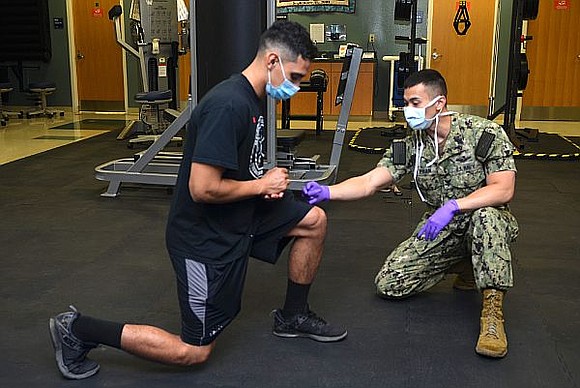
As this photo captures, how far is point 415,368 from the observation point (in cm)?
238

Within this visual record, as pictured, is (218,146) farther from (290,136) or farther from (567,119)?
(567,119)

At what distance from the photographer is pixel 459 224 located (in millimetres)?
2832

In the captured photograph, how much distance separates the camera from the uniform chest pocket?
272 centimetres

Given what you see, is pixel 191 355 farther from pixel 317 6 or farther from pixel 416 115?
pixel 317 6

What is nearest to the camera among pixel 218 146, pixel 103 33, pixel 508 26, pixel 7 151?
pixel 218 146

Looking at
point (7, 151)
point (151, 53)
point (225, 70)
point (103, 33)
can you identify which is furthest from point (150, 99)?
point (103, 33)

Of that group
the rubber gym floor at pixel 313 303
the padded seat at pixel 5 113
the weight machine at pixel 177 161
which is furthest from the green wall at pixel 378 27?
the rubber gym floor at pixel 313 303

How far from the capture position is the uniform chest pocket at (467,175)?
8.92 ft

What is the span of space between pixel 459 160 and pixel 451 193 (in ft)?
0.53

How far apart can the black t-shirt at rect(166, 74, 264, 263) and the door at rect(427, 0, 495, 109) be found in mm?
8733

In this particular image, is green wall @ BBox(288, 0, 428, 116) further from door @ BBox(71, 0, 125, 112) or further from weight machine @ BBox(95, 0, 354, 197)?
weight machine @ BBox(95, 0, 354, 197)

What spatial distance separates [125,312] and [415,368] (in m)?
1.31

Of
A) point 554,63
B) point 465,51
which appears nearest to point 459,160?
point 465,51

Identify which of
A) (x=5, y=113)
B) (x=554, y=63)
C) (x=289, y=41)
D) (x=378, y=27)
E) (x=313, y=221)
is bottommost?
(x=5, y=113)
